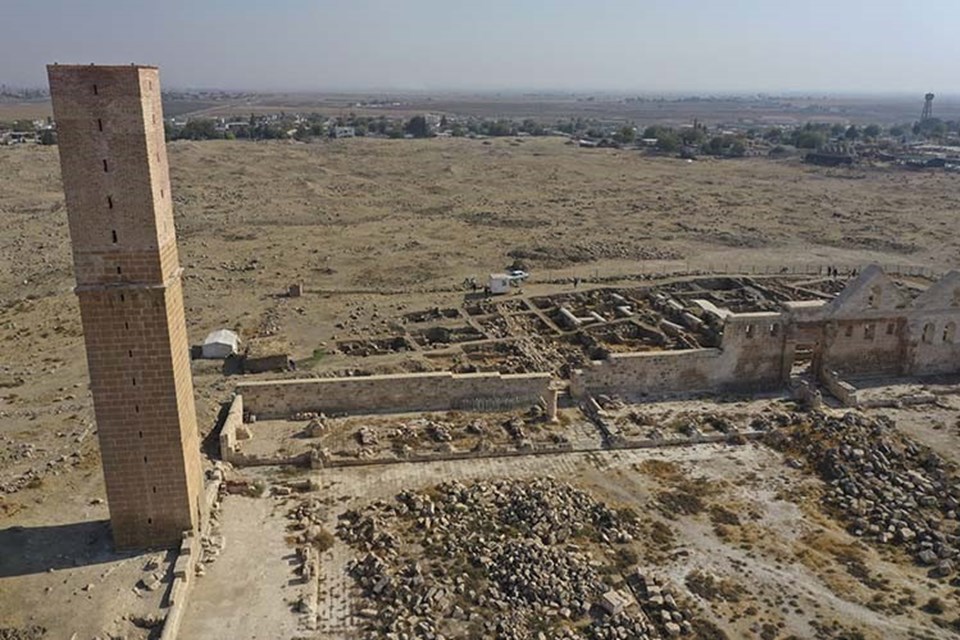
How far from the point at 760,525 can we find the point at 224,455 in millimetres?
13076

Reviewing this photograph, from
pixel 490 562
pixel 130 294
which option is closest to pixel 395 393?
pixel 490 562

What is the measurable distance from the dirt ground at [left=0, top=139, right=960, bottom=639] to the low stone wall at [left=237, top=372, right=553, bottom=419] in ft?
5.47

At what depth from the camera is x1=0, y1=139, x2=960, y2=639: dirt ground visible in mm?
17625

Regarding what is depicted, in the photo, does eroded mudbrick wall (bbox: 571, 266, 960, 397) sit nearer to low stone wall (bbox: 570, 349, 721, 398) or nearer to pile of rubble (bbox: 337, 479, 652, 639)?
low stone wall (bbox: 570, 349, 721, 398)

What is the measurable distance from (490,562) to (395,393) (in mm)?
7828

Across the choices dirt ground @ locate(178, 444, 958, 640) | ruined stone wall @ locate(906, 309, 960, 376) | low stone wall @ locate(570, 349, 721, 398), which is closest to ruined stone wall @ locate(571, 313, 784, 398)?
low stone wall @ locate(570, 349, 721, 398)

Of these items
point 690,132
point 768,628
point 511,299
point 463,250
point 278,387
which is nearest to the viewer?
point 768,628

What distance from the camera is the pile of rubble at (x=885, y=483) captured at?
16703 millimetres

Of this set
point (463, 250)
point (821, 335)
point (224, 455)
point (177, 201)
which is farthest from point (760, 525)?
point (177, 201)

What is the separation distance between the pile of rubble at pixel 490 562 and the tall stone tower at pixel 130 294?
13.3ft

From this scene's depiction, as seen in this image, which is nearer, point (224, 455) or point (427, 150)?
point (224, 455)

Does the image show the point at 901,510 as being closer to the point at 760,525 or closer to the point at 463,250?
the point at 760,525

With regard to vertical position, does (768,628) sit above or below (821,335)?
below

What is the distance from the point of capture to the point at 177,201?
5631 centimetres
